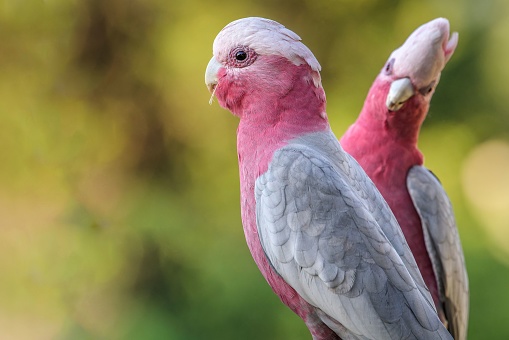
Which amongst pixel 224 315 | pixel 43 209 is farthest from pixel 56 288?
pixel 224 315

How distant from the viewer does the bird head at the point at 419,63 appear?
115 cm

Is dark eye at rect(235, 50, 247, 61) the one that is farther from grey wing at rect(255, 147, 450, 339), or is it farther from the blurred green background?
the blurred green background

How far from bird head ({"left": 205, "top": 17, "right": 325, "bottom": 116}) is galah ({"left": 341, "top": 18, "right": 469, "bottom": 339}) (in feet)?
0.94

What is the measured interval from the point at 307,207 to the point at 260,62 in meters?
0.23

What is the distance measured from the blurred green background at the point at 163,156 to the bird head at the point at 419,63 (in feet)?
3.81

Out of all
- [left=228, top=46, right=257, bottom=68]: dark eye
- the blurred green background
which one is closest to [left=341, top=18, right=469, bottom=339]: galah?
[left=228, top=46, right=257, bottom=68]: dark eye

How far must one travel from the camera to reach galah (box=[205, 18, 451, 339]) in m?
0.88

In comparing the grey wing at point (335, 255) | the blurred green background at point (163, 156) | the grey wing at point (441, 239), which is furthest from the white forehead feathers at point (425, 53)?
the blurred green background at point (163, 156)

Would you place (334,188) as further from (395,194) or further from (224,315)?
(224,315)

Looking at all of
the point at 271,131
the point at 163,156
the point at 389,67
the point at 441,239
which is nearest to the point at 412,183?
the point at 441,239

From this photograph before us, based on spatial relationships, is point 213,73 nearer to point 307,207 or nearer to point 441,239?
point 307,207

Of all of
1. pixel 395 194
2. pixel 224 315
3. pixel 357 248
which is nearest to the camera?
pixel 357 248

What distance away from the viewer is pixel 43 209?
92.5 inches

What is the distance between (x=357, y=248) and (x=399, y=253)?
0.11m
